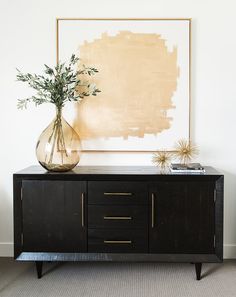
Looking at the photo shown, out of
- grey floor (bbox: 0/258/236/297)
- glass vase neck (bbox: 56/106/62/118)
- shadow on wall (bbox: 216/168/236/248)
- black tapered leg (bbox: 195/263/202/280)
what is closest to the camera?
grey floor (bbox: 0/258/236/297)

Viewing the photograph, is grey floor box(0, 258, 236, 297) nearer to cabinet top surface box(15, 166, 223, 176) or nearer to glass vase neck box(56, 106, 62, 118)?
cabinet top surface box(15, 166, 223, 176)

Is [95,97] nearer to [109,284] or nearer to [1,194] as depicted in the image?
[1,194]

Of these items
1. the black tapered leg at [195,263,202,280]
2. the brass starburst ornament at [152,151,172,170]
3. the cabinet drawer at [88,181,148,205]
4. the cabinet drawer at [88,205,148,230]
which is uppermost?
the brass starburst ornament at [152,151,172,170]

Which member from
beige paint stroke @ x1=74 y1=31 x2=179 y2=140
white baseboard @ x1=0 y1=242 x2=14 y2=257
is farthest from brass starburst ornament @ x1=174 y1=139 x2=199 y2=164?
white baseboard @ x1=0 y1=242 x2=14 y2=257

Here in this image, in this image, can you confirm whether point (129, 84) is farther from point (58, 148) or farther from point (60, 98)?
point (58, 148)

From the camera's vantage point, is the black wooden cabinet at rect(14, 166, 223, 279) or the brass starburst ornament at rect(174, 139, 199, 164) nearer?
the black wooden cabinet at rect(14, 166, 223, 279)

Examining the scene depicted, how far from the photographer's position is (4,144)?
9.30ft

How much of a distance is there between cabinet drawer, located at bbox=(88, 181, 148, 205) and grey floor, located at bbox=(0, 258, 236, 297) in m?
0.56

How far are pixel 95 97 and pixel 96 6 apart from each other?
2.29 ft

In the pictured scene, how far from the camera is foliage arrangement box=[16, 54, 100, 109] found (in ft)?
8.33

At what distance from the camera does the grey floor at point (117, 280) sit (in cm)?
230

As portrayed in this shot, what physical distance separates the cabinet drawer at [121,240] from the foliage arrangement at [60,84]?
949 millimetres

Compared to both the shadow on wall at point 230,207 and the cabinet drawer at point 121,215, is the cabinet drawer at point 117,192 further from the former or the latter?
the shadow on wall at point 230,207

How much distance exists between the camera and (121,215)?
238cm
